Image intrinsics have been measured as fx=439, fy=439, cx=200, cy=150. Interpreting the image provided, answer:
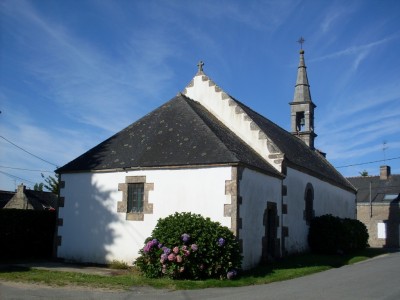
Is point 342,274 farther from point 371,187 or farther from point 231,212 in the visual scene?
point 371,187

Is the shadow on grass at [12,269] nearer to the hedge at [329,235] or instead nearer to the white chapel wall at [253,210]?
the white chapel wall at [253,210]

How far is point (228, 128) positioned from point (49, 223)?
8.58 m

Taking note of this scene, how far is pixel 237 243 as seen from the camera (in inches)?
523

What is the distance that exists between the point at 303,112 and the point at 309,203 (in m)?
9.48

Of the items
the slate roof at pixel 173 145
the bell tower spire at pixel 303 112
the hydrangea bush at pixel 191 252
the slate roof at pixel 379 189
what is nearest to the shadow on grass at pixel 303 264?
the hydrangea bush at pixel 191 252

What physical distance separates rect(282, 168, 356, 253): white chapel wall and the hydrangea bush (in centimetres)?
581

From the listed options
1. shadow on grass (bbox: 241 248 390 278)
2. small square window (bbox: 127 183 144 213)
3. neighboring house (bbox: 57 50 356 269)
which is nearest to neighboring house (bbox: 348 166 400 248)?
shadow on grass (bbox: 241 248 390 278)

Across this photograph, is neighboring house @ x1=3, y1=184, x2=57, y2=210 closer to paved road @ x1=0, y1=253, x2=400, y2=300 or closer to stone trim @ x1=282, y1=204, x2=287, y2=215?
stone trim @ x1=282, y1=204, x2=287, y2=215

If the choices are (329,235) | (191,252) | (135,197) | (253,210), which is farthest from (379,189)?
(191,252)

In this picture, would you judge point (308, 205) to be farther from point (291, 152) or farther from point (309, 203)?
point (291, 152)

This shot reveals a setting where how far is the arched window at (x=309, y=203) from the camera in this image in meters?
21.3

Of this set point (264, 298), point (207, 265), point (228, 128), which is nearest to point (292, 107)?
point (228, 128)

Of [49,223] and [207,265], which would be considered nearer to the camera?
[207,265]

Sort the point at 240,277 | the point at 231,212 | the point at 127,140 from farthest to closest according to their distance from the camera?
the point at 127,140 → the point at 231,212 → the point at 240,277
